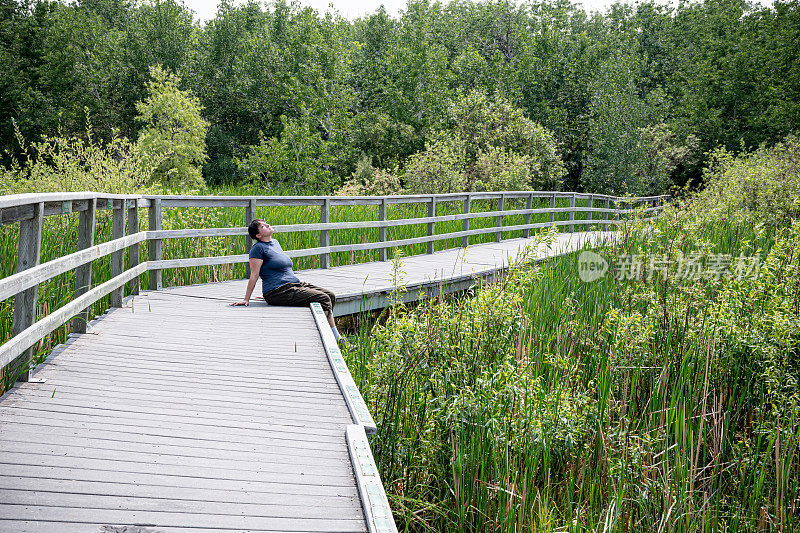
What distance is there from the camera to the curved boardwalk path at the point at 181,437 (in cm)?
285

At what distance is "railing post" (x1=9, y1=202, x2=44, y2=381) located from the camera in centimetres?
425

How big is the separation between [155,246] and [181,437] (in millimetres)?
5095

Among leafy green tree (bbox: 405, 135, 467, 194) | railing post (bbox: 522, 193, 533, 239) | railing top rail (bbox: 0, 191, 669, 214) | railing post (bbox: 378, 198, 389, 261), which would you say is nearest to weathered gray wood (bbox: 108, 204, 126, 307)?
railing top rail (bbox: 0, 191, 669, 214)

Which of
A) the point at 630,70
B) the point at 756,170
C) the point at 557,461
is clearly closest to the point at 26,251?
the point at 557,461

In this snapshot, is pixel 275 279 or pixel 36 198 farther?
pixel 275 279

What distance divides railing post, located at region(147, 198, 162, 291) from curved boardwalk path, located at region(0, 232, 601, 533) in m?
2.01

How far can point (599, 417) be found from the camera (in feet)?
14.6

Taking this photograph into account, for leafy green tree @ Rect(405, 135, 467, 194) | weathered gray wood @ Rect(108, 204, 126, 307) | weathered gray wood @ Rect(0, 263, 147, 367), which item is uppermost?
leafy green tree @ Rect(405, 135, 467, 194)

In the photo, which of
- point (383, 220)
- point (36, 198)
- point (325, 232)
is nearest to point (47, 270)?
point (36, 198)

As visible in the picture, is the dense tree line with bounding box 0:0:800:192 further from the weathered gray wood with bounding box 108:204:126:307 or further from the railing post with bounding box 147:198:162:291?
the weathered gray wood with bounding box 108:204:126:307

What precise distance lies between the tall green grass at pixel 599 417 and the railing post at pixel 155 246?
3.24 metres

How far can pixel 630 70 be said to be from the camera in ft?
119

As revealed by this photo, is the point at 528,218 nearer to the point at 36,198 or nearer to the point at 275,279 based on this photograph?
the point at 275,279

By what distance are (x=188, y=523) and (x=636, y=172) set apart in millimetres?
31617
